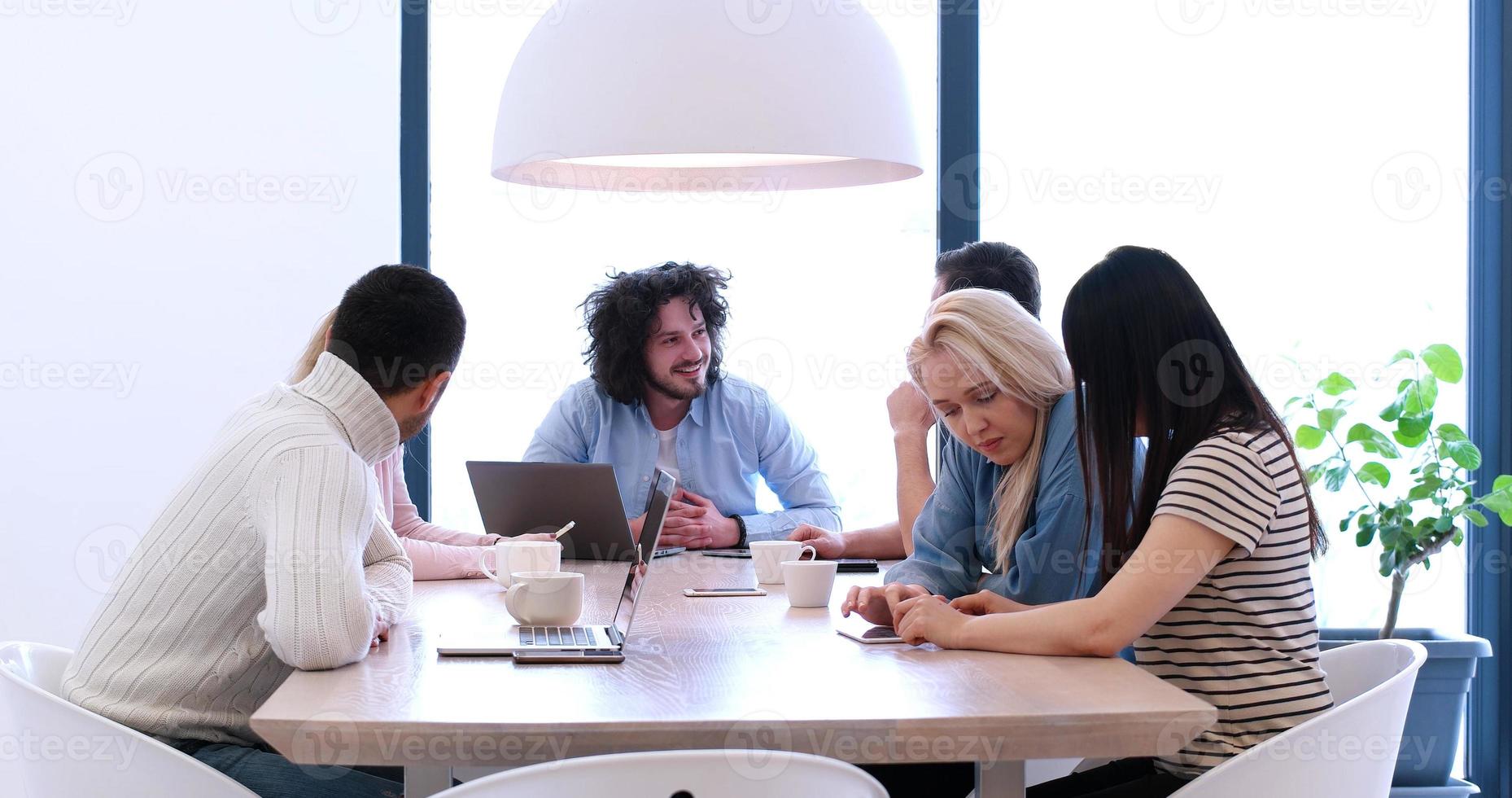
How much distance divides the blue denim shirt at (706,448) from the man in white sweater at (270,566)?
1365mm

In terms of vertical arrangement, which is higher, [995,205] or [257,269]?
[995,205]

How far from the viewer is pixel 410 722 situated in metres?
1.26

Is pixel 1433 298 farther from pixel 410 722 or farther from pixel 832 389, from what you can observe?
pixel 410 722

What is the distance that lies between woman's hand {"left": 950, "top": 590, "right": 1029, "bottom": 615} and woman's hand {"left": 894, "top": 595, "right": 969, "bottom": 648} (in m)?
0.22

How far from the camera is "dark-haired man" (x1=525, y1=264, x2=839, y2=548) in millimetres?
3189

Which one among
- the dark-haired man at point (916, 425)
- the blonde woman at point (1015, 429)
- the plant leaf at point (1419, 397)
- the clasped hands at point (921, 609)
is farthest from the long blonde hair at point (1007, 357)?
the plant leaf at point (1419, 397)

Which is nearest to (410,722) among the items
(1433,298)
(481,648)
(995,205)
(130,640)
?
(481,648)

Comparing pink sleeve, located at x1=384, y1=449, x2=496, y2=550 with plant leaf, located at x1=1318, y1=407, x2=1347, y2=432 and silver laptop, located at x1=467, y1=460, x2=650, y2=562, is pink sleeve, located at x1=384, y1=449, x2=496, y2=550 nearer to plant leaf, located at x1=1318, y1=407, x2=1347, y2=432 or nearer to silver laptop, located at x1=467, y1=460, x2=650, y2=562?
silver laptop, located at x1=467, y1=460, x2=650, y2=562

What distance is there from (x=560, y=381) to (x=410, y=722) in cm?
246

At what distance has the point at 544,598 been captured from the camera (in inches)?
68.7

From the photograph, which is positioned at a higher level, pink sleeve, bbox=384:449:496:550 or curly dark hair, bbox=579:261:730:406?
curly dark hair, bbox=579:261:730:406

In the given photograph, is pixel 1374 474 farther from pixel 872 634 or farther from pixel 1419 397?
pixel 872 634

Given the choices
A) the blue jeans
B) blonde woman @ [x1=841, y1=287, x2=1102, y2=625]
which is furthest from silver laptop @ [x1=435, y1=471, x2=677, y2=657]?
blonde woman @ [x1=841, y1=287, x2=1102, y2=625]

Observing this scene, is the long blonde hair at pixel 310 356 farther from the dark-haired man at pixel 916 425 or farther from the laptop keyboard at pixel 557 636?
the dark-haired man at pixel 916 425
